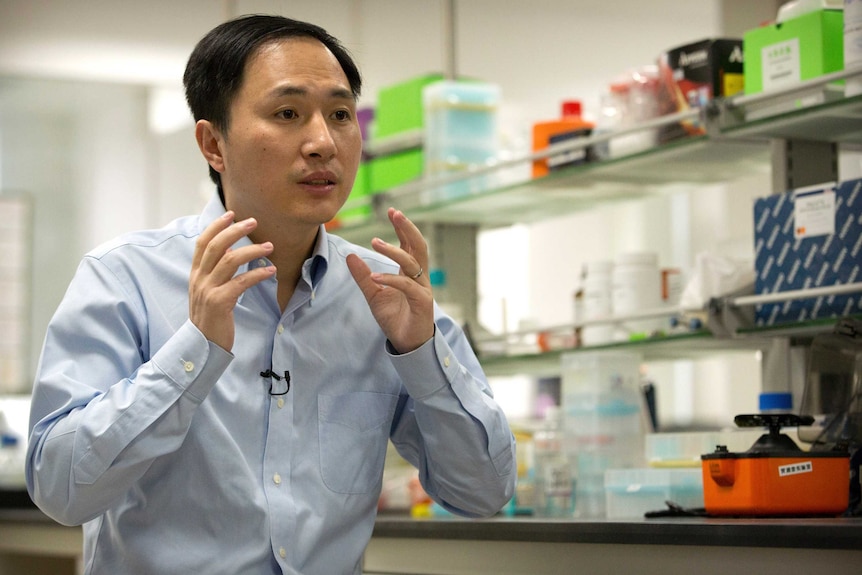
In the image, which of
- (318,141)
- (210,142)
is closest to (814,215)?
(318,141)

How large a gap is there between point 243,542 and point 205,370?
10.8 inches

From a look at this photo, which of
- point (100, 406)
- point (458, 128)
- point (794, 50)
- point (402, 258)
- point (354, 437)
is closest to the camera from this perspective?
point (100, 406)

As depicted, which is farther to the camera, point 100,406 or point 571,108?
point 571,108

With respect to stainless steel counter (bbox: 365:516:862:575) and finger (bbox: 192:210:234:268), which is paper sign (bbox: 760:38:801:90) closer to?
stainless steel counter (bbox: 365:516:862:575)

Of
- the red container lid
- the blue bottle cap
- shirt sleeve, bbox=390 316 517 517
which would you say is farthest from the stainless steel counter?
the red container lid

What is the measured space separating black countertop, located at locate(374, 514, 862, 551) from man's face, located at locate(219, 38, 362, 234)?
63 cm

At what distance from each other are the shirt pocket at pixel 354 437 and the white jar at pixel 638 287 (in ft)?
2.88

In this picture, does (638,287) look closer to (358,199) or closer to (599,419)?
(599,419)

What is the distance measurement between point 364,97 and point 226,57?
333 cm

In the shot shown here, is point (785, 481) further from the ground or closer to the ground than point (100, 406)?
closer to the ground

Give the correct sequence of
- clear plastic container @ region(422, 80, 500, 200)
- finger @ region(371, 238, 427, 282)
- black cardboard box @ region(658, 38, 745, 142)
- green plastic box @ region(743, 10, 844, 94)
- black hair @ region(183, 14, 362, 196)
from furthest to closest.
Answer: clear plastic container @ region(422, 80, 500, 200)
black cardboard box @ region(658, 38, 745, 142)
green plastic box @ region(743, 10, 844, 94)
black hair @ region(183, 14, 362, 196)
finger @ region(371, 238, 427, 282)

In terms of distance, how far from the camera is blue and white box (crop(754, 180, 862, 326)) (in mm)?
1983

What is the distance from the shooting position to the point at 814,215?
2043 mm

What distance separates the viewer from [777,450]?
1779mm
